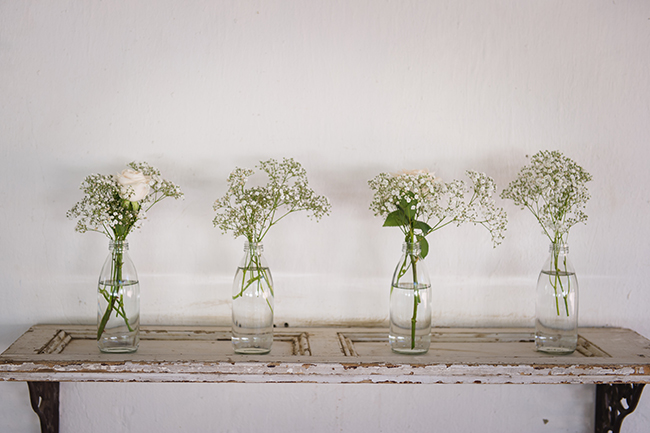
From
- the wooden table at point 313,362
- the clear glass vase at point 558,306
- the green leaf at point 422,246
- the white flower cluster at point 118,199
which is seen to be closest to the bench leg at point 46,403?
the wooden table at point 313,362

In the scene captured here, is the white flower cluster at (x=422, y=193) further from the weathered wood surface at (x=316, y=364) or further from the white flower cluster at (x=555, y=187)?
the weathered wood surface at (x=316, y=364)

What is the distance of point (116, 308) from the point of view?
0.99 meters

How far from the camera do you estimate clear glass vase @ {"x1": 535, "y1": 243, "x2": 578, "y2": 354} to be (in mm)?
1041

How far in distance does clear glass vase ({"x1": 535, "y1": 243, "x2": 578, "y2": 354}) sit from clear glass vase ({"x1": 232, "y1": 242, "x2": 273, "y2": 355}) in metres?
0.60

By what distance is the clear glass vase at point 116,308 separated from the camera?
39.1 inches

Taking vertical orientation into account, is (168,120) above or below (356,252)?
above

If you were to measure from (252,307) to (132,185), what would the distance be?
0.35 meters

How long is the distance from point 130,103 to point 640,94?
1.23m

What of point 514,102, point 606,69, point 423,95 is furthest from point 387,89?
point 606,69

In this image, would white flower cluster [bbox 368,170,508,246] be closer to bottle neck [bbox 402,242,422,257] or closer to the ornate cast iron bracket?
bottle neck [bbox 402,242,422,257]

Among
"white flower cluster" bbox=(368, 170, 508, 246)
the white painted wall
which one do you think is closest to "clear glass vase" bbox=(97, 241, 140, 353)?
the white painted wall

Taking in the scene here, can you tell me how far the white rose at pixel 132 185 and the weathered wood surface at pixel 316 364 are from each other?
32cm

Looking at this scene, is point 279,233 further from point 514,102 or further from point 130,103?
point 514,102

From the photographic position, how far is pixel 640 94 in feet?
3.88
